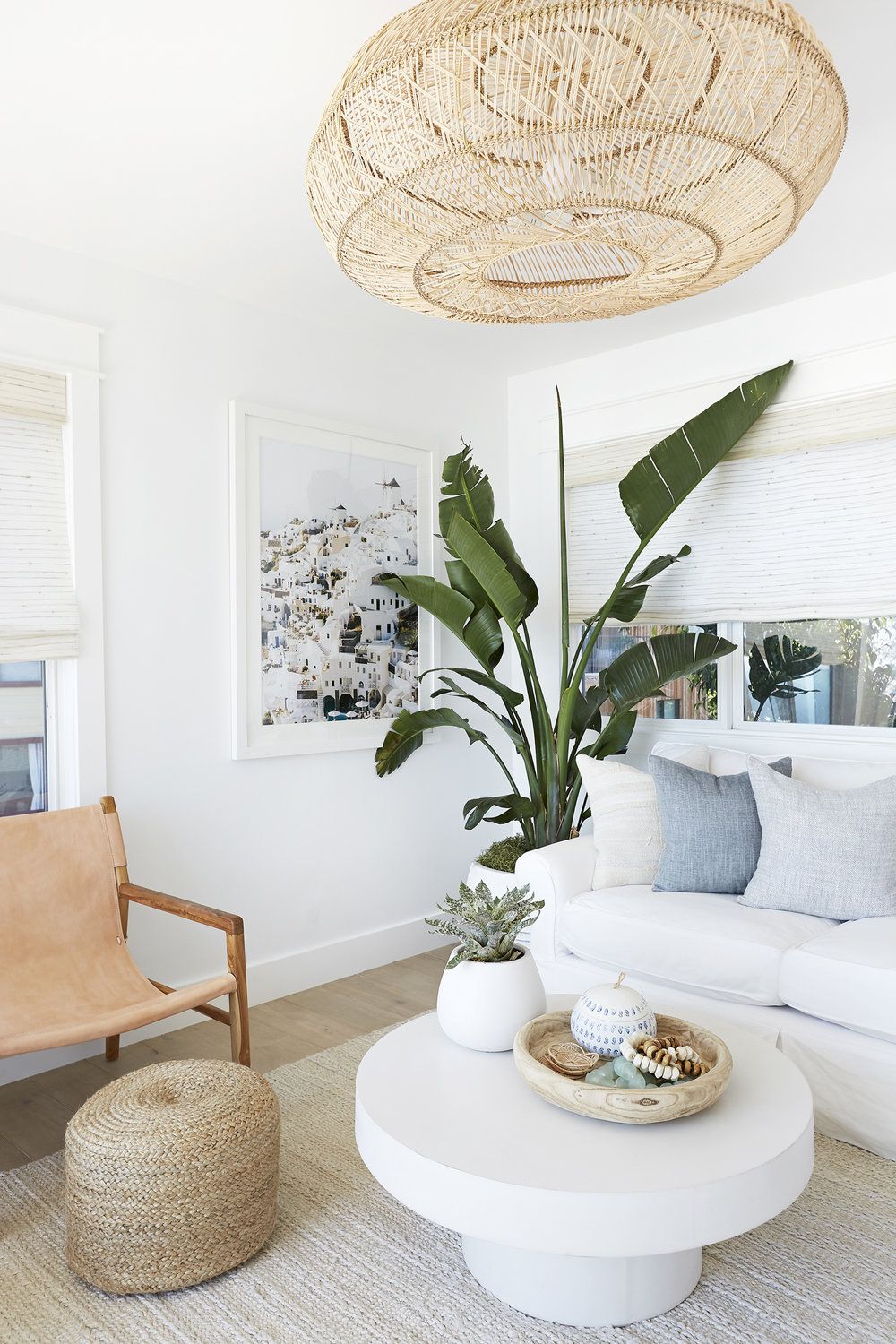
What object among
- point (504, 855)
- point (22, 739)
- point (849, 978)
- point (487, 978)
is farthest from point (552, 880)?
point (22, 739)

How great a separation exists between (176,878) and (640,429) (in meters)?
2.54

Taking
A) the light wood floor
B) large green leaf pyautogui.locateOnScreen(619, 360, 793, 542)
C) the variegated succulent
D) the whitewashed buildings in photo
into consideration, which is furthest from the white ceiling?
the light wood floor

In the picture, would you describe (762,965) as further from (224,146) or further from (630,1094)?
(224,146)

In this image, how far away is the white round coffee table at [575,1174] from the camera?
61.2 inches

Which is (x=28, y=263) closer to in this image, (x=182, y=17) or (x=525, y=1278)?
(x=182, y=17)

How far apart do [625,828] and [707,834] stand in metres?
0.29

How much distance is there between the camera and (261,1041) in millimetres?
3170

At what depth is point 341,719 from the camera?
3.80 m

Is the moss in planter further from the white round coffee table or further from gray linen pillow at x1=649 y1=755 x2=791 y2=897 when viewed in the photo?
the white round coffee table

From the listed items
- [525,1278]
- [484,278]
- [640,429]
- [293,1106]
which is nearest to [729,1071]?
[525,1278]

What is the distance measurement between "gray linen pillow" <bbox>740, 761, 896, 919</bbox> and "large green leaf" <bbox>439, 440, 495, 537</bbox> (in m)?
1.64

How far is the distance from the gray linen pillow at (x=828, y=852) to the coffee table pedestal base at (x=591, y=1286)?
3.84ft

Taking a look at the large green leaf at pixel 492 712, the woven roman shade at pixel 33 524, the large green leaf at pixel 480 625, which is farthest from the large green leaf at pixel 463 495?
the woven roman shade at pixel 33 524

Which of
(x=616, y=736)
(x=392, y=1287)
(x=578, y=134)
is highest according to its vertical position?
(x=578, y=134)
